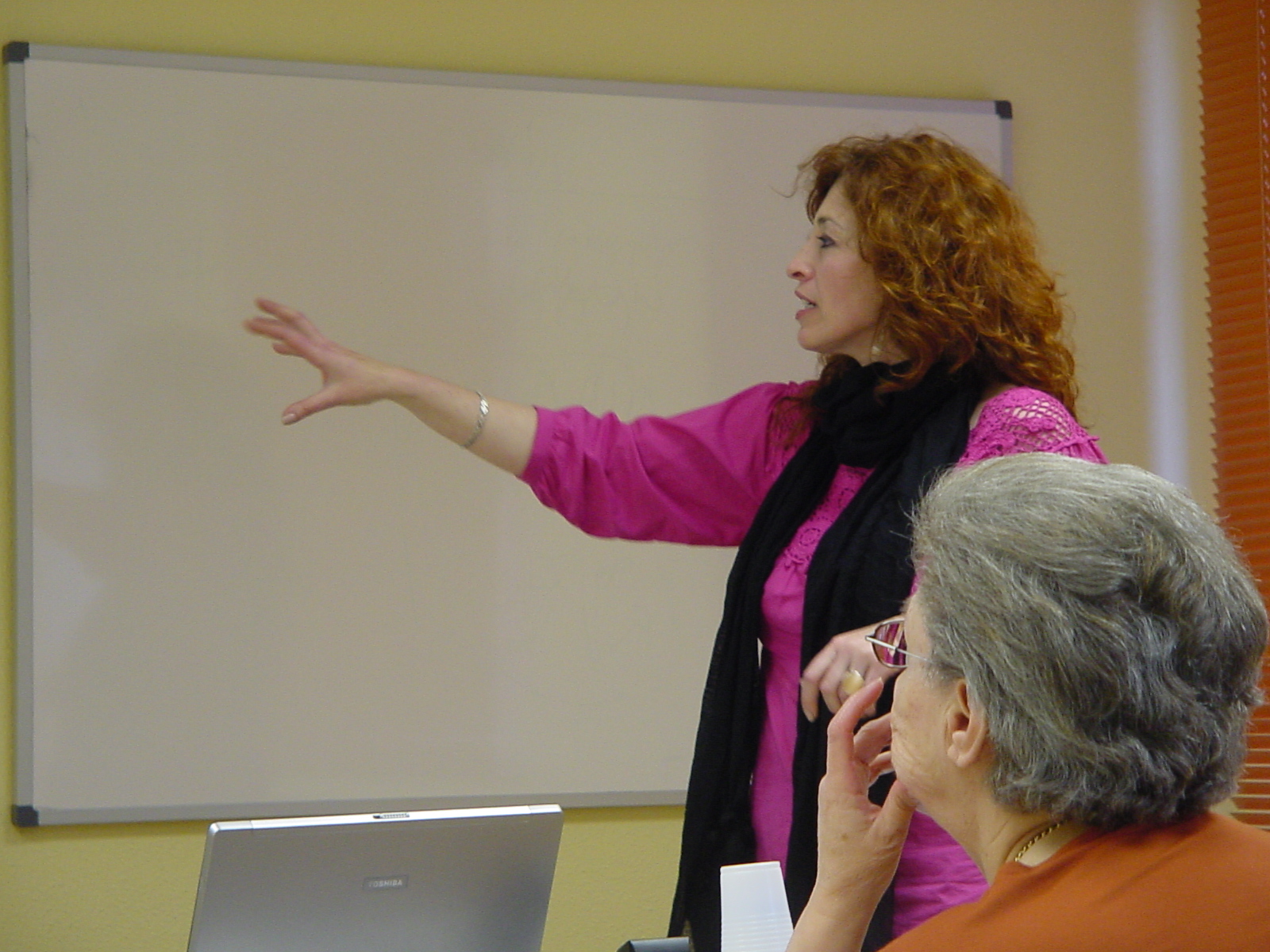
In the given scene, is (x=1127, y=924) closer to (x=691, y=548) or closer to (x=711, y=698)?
(x=711, y=698)

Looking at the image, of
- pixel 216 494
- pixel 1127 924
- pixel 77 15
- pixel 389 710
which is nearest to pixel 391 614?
pixel 389 710

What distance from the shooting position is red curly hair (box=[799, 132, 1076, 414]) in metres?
1.87

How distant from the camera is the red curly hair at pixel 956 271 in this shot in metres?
1.87

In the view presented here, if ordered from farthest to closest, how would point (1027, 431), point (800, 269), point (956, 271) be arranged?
point (800, 269)
point (956, 271)
point (1027, 431)

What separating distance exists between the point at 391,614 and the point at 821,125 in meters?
1.50

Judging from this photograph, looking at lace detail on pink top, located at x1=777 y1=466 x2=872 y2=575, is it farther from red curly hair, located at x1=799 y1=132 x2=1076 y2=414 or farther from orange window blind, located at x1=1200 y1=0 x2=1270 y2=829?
orange window blind, located at x1=1200 y1=0 x2=1270 y2=829

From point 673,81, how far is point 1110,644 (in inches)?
97.9

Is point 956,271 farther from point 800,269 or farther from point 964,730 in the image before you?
point 964,730

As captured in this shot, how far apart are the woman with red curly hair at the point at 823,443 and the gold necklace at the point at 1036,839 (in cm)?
62

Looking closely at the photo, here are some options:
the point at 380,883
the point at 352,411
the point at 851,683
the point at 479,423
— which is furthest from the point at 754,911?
the point at 352,411

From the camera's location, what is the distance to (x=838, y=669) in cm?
155

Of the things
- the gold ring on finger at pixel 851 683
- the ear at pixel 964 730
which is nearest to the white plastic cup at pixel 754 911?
the gold ring on finger at pixel 851 683

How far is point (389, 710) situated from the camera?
9.73ft

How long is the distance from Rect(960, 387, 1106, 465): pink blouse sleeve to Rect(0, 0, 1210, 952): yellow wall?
5.20 feet
